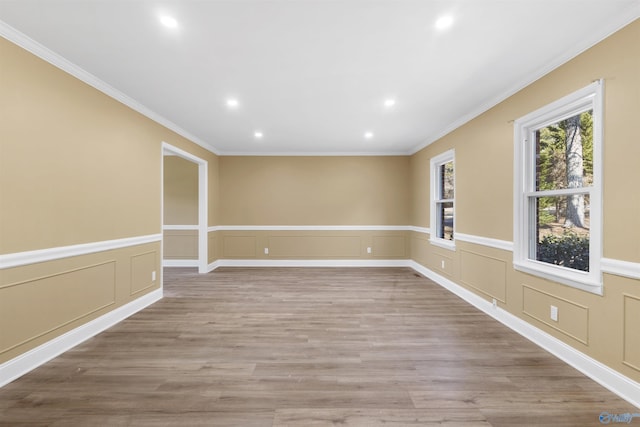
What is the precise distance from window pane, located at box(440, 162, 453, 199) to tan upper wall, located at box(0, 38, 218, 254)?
15.5 feet

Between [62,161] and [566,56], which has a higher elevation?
[566,56]

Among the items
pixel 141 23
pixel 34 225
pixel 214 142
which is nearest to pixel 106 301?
pixel 34 225

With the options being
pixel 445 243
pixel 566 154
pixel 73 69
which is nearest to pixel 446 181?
pixel 445 243

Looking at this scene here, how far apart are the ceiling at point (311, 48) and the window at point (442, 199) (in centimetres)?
134

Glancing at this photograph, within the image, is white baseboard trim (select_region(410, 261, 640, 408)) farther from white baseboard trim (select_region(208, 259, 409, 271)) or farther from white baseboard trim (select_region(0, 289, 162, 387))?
white baseboard trim (select_region(0, 289, 162, 387))

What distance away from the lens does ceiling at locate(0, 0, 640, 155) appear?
1.83 meters

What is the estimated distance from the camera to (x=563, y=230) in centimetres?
251

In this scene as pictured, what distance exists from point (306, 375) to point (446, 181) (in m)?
4.15

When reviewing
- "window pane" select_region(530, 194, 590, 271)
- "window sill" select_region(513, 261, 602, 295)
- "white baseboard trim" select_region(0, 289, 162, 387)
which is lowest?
"white baseboard trim" select_region(0, 289, 162, 387)

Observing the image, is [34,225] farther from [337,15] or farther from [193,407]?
[337,15]

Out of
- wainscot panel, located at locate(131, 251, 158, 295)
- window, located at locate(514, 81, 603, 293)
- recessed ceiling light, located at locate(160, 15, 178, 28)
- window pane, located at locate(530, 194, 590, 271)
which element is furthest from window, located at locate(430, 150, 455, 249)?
wainscot panel, located at locate(131, 251, 158, 295)

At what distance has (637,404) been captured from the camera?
1800mm

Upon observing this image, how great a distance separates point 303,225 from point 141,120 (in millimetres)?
3687

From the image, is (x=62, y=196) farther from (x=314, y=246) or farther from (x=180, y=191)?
(x=314, y=246)
